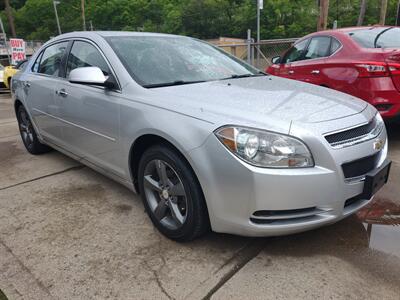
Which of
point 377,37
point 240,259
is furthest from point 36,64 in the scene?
point 377,37

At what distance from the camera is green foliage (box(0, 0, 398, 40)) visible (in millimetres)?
53853

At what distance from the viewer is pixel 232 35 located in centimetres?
6419

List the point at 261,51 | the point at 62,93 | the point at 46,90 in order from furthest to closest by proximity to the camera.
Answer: the point at 261,51 → the point at 46,90 → the point at 62,93

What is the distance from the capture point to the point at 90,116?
10.6ft

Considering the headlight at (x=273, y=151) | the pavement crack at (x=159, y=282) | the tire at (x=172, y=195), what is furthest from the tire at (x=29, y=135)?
the headlight at (x=273, y=151)

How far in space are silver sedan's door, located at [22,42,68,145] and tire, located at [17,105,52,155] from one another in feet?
1.20

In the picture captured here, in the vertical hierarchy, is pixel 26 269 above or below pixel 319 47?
below

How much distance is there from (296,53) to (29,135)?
428 cm

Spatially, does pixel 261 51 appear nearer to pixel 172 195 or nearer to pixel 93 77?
pixel 93 77

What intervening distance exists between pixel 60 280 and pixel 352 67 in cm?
409

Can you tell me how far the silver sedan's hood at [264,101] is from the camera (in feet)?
7.38

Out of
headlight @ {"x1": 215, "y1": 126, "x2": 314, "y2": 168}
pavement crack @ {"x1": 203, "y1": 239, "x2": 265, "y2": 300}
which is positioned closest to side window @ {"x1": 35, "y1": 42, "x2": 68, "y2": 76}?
headlight @ {"x1": 215, "y1": 126, "x2": 314, "y2": 168}

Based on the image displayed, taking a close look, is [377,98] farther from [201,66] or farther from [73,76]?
[73,76]

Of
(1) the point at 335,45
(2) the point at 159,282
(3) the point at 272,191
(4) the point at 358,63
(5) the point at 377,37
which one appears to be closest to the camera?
(3) the point at 272,191
